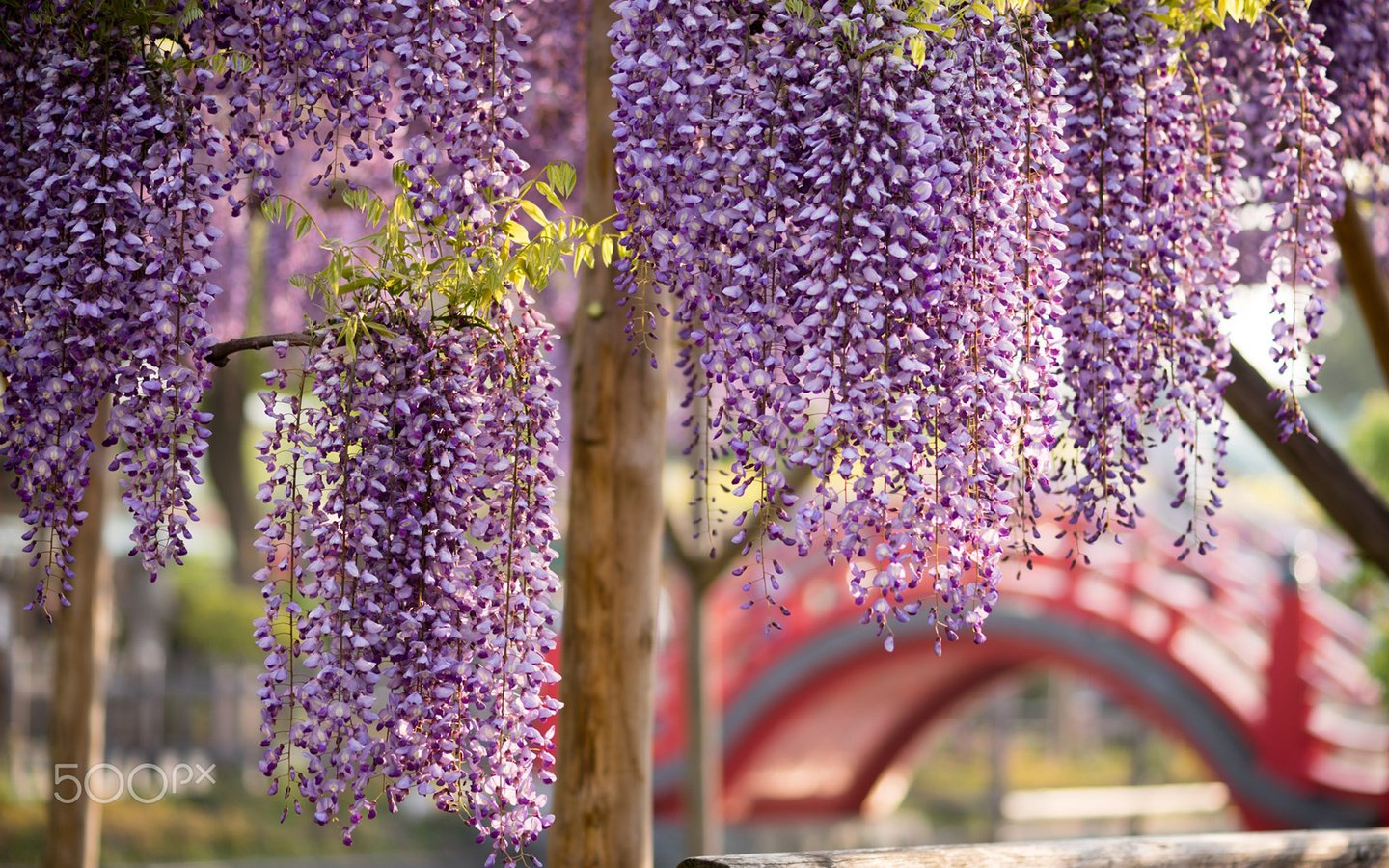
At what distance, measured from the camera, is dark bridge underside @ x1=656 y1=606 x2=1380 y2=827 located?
12.7 meters

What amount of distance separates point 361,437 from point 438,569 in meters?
0.32

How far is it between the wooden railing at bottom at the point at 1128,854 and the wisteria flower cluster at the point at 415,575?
53 cm

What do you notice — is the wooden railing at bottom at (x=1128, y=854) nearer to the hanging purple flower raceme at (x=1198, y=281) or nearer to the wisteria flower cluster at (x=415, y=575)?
the wisteria flower cluster at (x=415, y=575)

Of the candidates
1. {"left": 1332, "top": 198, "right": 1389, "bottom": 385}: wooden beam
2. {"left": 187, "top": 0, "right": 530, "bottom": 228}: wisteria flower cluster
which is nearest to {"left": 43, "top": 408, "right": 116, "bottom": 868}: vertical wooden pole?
{"left": 187, "top": 0, "right": 530, "bottom": 228}: wisteria flower cluster

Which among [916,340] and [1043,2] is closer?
[916,340]

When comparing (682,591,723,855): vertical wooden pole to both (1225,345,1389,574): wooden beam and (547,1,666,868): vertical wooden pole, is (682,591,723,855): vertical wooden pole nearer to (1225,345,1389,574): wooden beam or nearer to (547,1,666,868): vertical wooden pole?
(1225,345,1389,574): wooden beam

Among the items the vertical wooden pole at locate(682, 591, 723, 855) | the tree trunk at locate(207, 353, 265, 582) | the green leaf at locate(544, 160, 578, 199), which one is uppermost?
the tree trunk at locate(207, 353, 265, 582)

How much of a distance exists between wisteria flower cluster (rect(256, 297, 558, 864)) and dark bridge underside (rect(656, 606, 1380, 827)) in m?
8.00

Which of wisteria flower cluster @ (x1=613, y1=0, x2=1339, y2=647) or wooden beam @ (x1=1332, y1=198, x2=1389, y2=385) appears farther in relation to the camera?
wooden beam @ (x1=1332, y1=198, x2=1389, y2=385)

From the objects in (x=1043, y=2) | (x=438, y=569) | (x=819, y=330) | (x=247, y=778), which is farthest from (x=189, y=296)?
(x=247, y=778)

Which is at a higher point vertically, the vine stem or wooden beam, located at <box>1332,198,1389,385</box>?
wooden beam, located at <box>1332,198,1389,385</box>

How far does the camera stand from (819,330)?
10.2 feet

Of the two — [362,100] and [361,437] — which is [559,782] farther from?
[362,100]

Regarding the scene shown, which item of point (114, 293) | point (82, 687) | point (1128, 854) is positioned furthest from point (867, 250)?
point (82, 687)
